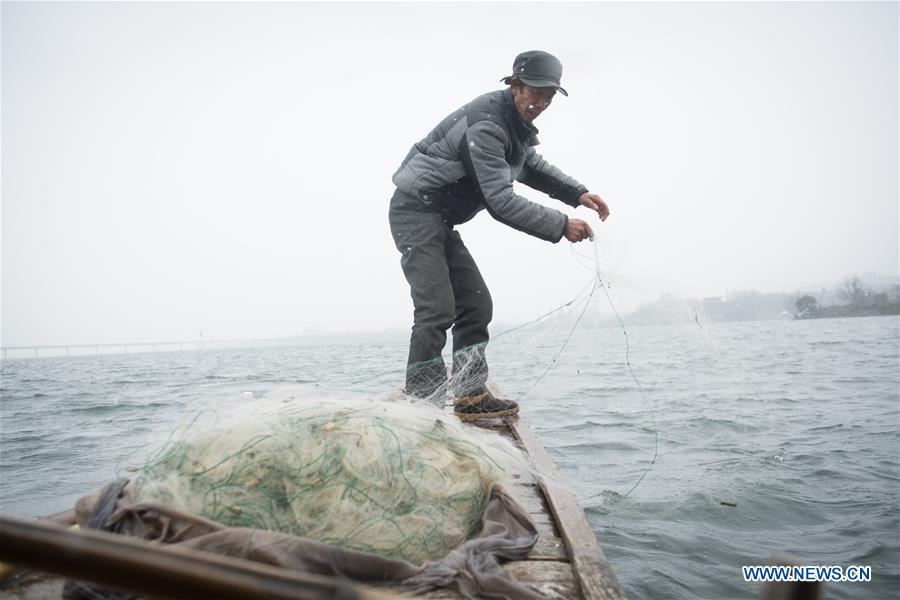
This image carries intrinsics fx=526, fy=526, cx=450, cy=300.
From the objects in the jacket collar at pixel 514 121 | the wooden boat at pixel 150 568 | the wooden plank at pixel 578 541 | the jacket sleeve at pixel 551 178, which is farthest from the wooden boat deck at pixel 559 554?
the jacket sleeve at pixel 551 178

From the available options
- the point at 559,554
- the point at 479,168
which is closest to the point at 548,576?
the point at 559,554

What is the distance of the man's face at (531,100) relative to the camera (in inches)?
147

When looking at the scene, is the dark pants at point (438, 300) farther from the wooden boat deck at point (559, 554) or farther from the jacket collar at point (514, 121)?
the wooden boat deck at point (559, 554)

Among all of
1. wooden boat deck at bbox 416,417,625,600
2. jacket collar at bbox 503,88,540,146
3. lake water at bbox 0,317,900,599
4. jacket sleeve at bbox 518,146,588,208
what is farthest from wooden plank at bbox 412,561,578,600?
jacket sleeve at bbox 518,146,588,208

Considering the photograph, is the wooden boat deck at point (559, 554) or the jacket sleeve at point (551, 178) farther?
the jacket sleeve at point (551, 178)

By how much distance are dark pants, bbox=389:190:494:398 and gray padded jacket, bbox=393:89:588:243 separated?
158mm

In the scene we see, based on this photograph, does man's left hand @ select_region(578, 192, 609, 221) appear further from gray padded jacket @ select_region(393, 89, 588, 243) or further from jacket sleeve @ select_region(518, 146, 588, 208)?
gray padded jacket @ select_region(393, 89, 588, 243)

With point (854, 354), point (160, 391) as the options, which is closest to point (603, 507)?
point (160, 391)

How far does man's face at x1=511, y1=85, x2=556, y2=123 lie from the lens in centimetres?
374

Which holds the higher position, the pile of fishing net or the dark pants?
the dark pants

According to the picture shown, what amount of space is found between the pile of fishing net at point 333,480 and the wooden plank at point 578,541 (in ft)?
1.19

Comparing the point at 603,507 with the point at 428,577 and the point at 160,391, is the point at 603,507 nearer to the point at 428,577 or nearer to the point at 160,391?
the point at 428,577

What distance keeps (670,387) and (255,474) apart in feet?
31.1

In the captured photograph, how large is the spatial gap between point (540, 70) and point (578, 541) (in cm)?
304
